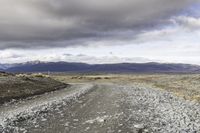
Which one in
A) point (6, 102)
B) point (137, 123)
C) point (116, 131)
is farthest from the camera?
point (6, 102)

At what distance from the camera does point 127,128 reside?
20531mm

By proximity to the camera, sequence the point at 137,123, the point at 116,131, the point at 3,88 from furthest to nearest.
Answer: the point at 3,88
the point at 137,123
the point at 116,131

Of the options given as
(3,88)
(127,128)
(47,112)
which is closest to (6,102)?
(3,88)

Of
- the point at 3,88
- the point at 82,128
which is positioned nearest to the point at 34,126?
the point at 82,128

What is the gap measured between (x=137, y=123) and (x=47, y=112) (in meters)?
10.2

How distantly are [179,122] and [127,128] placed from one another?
4104mm

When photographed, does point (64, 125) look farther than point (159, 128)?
Yes

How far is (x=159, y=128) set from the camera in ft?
65.9

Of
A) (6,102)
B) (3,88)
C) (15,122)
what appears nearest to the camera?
(15,122)

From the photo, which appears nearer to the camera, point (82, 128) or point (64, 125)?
point (82, 128)

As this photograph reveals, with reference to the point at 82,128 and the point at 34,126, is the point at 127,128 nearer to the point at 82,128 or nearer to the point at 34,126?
the point at 82,128

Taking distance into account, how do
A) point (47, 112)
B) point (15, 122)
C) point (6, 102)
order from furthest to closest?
point (6, 102) → point (47, 112) → point (15, 122)

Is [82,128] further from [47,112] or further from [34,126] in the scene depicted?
[47,112]

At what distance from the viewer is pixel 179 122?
74.7ft
